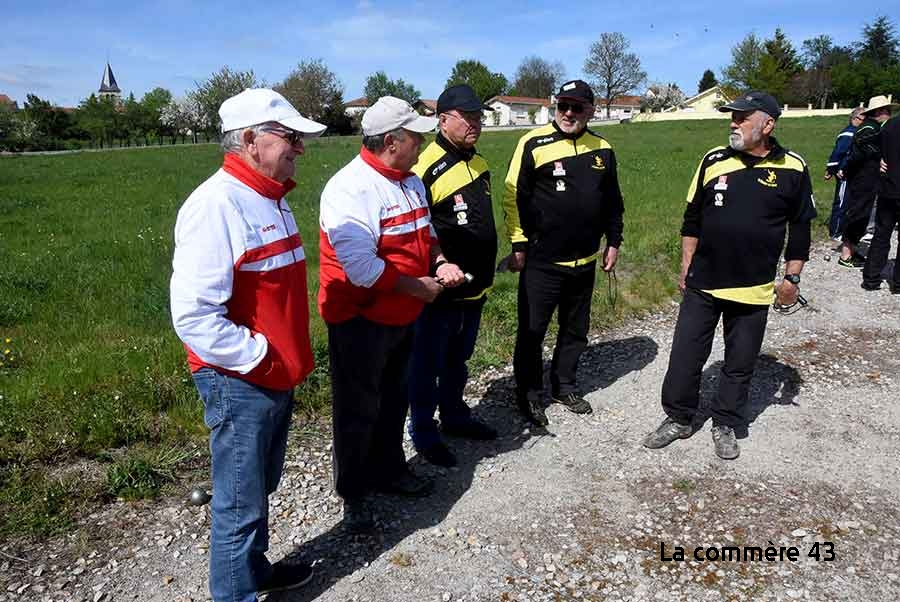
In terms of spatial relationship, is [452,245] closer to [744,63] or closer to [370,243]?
[370,243]

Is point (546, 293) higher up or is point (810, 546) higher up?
point (546, 293)

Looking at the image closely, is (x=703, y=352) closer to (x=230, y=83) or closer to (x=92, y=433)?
(x=92, y=433)

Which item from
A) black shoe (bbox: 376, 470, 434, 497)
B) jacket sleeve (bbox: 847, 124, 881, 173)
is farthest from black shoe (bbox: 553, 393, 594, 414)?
jacket sleeve (bbox: 847, 124, 881, 173)

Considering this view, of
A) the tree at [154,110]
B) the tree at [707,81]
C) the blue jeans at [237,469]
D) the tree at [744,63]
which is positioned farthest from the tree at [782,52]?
the blue jeans at [237,469]

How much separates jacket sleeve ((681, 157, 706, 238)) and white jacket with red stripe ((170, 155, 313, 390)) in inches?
120

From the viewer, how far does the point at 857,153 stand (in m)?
9.57

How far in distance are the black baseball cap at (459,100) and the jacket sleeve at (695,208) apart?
161 centimetres

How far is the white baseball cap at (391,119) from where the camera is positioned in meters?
3.45

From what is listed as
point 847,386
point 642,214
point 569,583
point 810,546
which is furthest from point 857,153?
point 569,583

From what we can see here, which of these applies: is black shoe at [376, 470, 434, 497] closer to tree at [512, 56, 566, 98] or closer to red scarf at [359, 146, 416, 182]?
red scarf at [359, 146, 416, 182]

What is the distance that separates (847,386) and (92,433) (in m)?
5.93

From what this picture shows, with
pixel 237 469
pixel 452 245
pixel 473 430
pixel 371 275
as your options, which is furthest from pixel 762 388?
pixel 237 469

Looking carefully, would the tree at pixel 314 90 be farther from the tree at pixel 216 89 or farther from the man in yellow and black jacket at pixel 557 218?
the man in yellow and black jacket at pixel 557 218

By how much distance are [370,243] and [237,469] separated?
121 centimetres
